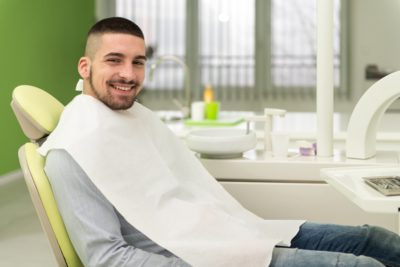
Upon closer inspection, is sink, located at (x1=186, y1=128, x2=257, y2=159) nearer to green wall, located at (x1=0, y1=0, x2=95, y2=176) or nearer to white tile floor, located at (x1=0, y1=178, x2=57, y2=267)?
white tile floor, located at (x1=0, y1=178, x2=57, y2=267)

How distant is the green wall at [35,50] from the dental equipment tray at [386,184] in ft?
13.3

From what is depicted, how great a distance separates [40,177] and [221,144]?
0.84 m

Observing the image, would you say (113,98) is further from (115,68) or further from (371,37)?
(371,37)

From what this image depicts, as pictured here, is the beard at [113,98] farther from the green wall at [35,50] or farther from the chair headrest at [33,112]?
the green wall at [35,50]

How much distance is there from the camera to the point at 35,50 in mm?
5445

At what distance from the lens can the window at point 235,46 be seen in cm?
724

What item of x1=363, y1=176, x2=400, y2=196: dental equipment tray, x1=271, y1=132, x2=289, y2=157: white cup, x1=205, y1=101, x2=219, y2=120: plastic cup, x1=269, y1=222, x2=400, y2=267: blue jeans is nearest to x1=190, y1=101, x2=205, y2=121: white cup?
x1=205, y1=101, x2=219, y2=120: plastic cup

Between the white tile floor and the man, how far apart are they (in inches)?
63.5

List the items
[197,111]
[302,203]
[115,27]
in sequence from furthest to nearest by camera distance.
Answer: [197,111] < [302,203] < [115,27]

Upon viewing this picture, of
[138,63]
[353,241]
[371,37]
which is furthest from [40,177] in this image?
[371,37]

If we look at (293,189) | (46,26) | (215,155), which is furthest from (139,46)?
(46,26)

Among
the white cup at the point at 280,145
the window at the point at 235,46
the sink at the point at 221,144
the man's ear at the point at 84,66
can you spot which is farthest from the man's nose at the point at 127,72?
the window at the point at 235,46

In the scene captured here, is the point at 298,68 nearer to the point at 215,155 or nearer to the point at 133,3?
the point at 133,3

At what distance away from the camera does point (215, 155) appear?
6.82ft
